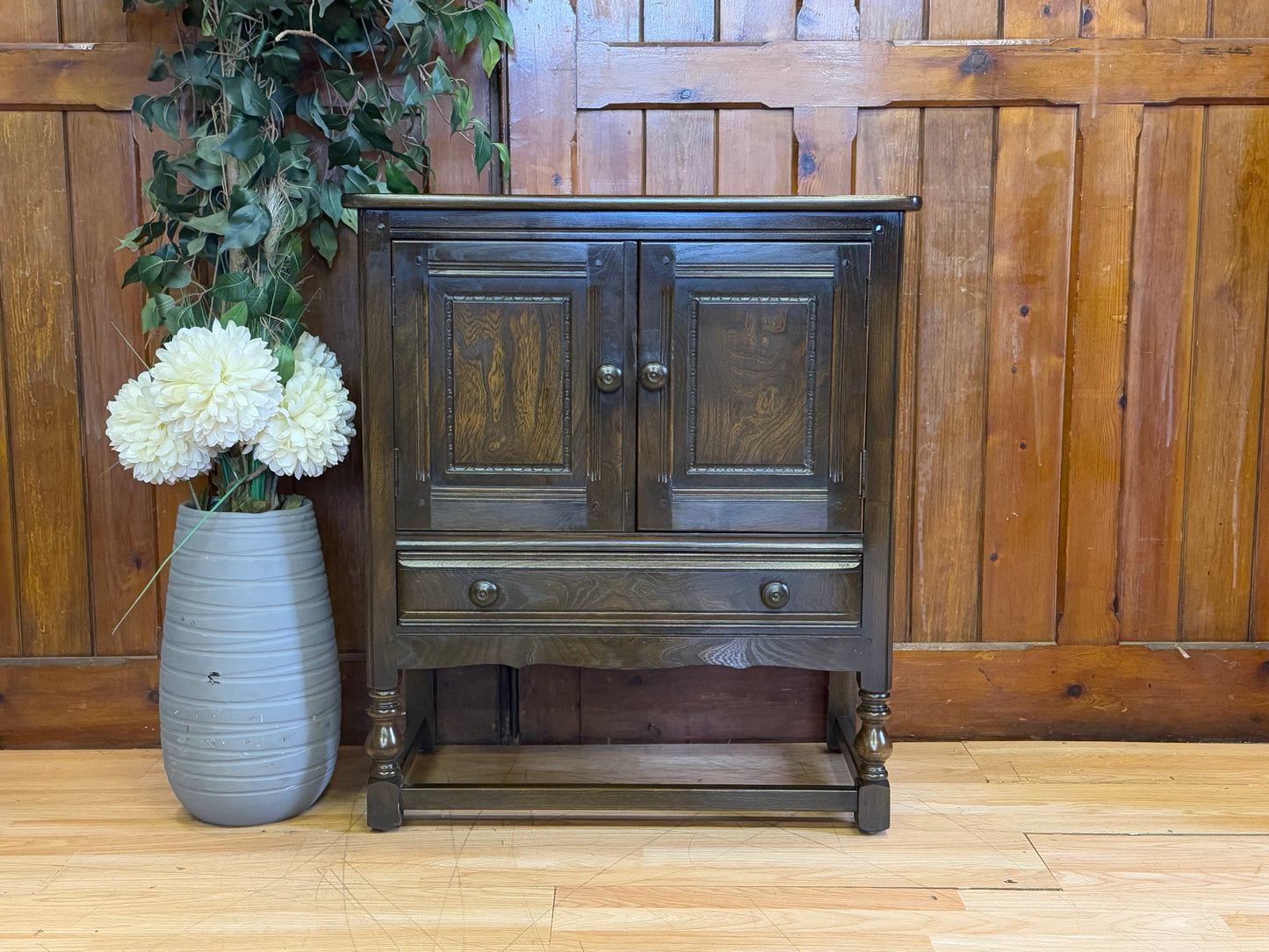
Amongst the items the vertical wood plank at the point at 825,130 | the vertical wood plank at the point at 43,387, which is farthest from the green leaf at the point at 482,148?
the vertical wood plank at the point at 43,387

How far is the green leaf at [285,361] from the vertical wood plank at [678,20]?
0.90 metres

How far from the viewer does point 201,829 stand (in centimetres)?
175

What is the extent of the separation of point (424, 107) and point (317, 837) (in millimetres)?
1316

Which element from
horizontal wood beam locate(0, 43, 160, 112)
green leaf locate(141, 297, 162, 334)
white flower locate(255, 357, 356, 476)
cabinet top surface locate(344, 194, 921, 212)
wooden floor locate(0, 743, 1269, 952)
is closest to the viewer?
wooden floor locate(0, 743, 1269, 952)

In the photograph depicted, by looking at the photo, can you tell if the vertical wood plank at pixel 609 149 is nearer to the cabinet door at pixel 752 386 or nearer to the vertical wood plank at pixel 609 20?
the vertical wood plank at pixel 609 20

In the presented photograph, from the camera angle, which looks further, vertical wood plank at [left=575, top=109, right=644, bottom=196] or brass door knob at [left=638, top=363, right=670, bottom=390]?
vertical wood plank at [left=575, top=109, right=644, bottom=196]

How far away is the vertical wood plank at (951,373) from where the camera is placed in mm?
1996

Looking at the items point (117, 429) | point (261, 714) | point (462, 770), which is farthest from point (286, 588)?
point (462, 770)

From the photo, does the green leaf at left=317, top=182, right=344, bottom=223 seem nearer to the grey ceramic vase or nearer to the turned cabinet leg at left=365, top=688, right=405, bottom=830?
the grey ceramic vase

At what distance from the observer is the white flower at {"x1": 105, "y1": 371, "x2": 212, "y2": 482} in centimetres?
166

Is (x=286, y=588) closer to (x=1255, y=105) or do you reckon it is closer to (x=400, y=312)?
(x=400, y=312)

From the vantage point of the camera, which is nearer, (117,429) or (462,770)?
(117,429)

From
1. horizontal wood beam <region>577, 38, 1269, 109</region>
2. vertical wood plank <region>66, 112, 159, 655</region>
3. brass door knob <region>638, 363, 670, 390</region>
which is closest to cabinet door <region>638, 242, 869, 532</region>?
brass door knob <region>638, 363, 670, 390</region>

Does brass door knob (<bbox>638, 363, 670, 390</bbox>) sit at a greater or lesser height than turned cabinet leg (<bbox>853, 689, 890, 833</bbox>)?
greater
